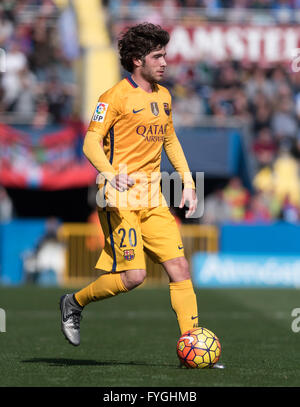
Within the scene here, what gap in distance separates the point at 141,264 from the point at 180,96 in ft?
47.4

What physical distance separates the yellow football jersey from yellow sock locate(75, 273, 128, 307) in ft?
1.78

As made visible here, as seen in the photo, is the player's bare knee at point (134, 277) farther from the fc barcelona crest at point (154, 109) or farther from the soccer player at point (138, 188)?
the fc barcelona crest at point (154, 109)

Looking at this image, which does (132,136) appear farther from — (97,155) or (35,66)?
(35,66)

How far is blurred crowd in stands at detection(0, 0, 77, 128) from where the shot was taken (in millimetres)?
20391

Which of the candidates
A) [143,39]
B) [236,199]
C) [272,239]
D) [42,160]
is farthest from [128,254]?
[236,199]

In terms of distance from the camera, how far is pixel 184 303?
7.34 m

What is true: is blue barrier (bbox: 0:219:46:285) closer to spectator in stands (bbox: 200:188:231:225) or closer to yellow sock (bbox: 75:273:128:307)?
spectator in stands (bbox: 200:188:231:225)

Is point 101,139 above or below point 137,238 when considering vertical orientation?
above

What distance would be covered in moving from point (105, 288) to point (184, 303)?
0.60 meters

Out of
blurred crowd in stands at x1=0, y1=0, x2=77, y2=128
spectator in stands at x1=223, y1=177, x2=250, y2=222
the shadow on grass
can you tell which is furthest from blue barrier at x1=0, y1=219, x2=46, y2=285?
the shadow on grass

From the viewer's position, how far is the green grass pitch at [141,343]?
6516mm

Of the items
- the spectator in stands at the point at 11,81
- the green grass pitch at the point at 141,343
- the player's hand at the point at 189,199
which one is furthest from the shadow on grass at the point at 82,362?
the spectator in stands at the point at 11,81

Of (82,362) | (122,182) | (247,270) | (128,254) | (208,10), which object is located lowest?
(247,270)

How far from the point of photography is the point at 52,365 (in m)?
7.31
